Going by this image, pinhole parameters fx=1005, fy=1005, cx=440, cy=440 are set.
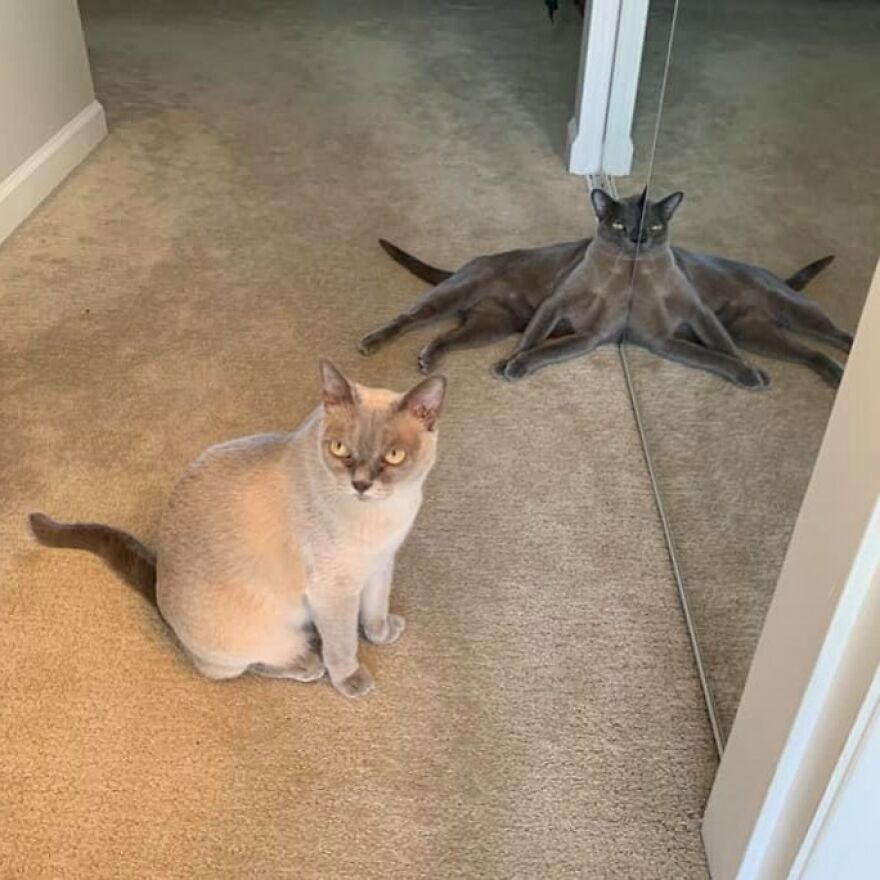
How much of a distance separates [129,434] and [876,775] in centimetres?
133

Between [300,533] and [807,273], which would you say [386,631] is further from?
[807,273]

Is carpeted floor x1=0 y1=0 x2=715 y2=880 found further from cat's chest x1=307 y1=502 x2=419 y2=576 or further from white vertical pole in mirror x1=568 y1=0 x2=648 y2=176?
cat's chest x1=307 y1=502 x2=419 y2=576

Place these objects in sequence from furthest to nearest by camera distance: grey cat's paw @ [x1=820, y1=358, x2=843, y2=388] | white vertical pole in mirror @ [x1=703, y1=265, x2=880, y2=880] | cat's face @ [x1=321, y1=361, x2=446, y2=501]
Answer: grey cat's paw @ [x1=820, y1=358, x2=843, y2=388] → cat's face @ [x1=321, y1=361, x2=446, y2=501] → white vertical pole in mirror @ [x1=703, y1=265, x2=880, y2=880]

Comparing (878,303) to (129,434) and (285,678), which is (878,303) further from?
(129,434)

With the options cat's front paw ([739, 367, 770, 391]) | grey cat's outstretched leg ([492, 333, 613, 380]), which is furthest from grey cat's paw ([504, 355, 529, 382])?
cat's front paw ([739, 367, 770, 391])

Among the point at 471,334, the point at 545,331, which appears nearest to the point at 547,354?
the point at 545,331

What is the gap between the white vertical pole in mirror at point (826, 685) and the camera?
31.7 inches

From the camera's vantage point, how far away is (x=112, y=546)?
1.44 meters

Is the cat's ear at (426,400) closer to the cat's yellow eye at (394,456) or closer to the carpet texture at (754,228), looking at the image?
the cat's yellow eye at (394,456)

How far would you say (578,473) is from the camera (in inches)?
67.8

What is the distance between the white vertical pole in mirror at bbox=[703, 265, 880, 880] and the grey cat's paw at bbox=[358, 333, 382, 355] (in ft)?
3.70

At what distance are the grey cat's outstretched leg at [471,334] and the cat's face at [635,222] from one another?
26 cm

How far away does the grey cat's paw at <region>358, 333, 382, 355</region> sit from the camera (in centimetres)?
198

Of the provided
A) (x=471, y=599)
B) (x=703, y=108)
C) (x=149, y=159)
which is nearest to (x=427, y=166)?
(x=149, y=159)
